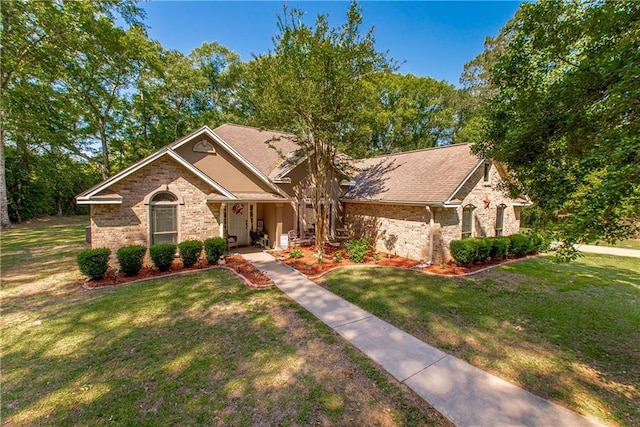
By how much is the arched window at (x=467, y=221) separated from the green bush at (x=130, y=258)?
13.7m

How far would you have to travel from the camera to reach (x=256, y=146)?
55.2 feet

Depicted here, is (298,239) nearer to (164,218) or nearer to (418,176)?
(164,218)

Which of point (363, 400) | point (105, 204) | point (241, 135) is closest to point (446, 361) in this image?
point (363, 400)

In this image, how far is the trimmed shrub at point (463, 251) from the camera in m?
11.2

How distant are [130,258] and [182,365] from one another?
20.0ft

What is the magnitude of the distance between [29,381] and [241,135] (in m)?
15.1

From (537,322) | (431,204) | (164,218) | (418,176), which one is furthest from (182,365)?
(418,176)

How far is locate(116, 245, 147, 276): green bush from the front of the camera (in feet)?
29.8

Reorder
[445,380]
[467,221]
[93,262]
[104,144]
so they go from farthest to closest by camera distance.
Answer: [104,144] < [467,221] < [93,262] < [445,380]

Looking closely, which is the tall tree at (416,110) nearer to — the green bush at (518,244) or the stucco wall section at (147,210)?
the green bush at (518,244)

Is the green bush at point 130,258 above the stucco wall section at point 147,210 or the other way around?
the other way around

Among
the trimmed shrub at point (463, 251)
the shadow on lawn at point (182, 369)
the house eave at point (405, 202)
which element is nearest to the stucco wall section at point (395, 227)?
the house eave at point (405, 202)

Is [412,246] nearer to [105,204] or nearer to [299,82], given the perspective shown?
[299,82]

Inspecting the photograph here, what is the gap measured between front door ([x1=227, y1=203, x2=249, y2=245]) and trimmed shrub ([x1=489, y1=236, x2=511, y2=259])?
40.3 feet
